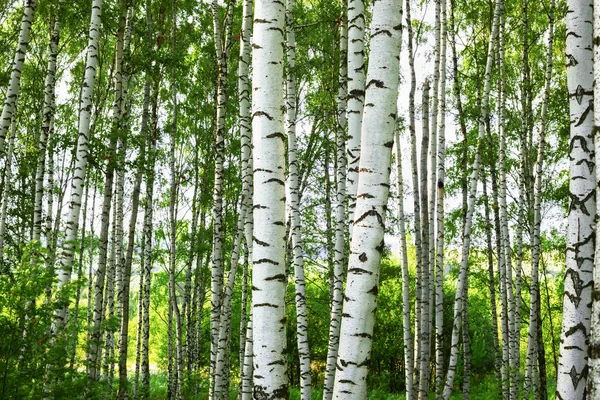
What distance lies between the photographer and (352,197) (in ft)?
15.7

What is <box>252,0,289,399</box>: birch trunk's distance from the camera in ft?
10.0

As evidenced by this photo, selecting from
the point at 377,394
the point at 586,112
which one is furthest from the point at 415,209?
the point at 377,394

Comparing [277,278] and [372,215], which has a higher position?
[372,215]

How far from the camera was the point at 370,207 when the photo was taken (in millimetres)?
2883

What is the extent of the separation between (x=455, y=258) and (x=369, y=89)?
53.4 ft

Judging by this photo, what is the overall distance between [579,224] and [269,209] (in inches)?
65.9

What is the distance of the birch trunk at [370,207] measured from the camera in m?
2.80

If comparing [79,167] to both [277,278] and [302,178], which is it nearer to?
[277,278]

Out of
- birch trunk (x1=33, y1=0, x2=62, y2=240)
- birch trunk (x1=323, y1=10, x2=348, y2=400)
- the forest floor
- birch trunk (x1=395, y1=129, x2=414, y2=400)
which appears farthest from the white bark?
the forest floor

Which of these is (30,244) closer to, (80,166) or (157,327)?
(80,166)

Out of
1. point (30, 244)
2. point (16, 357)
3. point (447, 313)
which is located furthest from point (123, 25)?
point (447, 313)

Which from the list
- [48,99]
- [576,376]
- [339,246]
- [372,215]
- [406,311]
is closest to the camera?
[576,376]

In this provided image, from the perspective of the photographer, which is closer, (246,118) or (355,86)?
(355,86)

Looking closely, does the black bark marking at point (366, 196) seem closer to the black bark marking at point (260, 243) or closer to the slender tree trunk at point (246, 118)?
the black bark marking at point (260, 243)
